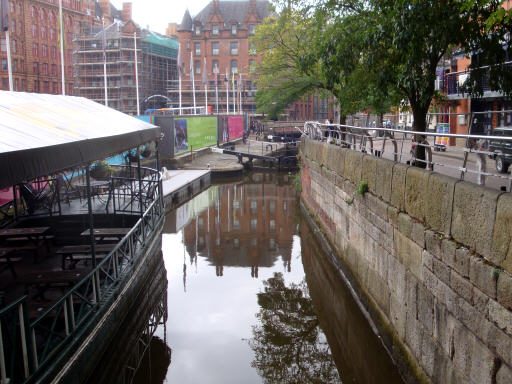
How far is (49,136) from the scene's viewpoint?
21.0 ft

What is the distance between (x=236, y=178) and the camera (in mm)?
34438

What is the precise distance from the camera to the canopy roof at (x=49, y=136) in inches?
194

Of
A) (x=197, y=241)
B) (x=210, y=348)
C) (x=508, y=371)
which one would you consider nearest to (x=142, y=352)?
(x=210, y=348)

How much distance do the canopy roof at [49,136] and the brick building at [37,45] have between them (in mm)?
46918

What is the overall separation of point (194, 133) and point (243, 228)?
18.9 meters

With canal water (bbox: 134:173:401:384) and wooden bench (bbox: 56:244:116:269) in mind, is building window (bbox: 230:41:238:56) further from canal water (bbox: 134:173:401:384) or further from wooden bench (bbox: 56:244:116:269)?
wooden bench (bbox: 56:244:116:269)

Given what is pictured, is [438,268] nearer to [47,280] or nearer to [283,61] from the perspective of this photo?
[47,280]

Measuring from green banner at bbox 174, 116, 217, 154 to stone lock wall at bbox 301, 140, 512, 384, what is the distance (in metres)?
23.6

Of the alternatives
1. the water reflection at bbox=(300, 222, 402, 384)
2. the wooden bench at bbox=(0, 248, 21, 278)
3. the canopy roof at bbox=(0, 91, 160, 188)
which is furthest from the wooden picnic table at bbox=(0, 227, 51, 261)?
the water reflection at bbox=(300, 222, 402, 384)

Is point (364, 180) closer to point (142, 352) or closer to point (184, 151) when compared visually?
point (142, 352)

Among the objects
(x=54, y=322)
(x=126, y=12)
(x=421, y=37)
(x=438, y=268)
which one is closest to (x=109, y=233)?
(x=54, y=322)

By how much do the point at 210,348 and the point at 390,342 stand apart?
10.7 ft

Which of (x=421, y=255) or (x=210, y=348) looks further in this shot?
(x=210, y=348)

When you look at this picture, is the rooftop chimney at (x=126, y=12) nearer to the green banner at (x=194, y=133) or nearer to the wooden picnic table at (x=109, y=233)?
the green banner at (x=194, y=133)
